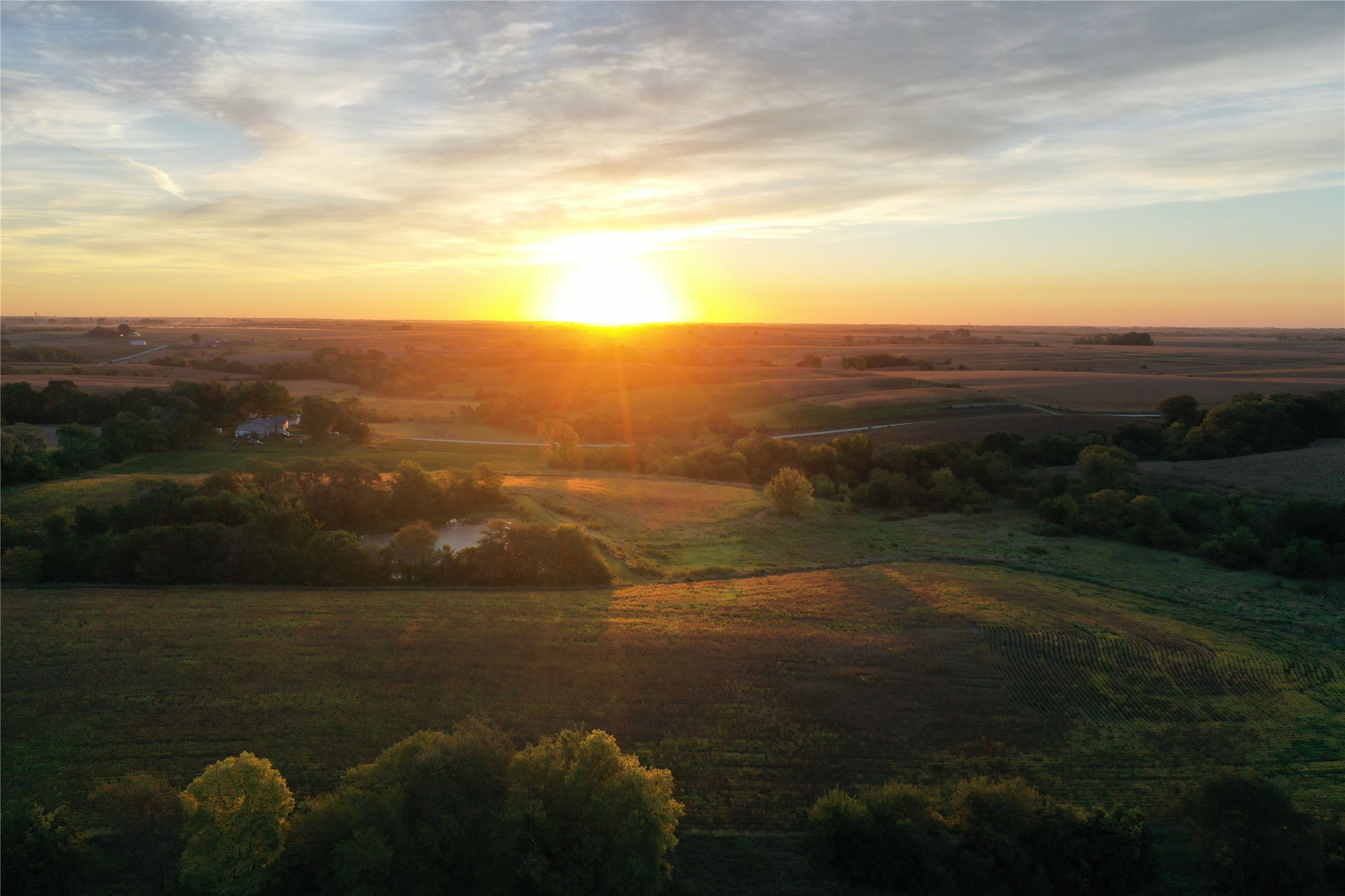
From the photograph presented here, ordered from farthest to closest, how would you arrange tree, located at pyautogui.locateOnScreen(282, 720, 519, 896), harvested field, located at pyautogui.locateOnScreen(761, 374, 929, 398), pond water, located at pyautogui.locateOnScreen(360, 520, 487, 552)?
1. harvested field, located at pyautogui.locateOnScreen(761, 374, 929, 398)
2. pond water, located at pyautogui.locateOnScreen(360, 520, 487, 552)
3. tree, located at pyautogui.locateOnScreen(282, 720, 519, 896)

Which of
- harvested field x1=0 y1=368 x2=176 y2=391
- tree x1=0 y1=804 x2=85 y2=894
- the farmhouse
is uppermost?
harvested field x1=0 y1=368 x2=176 y2=391

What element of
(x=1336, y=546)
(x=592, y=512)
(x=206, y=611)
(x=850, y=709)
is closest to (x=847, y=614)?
(x=850, y=709)

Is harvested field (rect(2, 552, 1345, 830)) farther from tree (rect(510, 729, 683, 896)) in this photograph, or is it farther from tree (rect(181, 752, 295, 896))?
tree (rect(181, 752, 295, 896))

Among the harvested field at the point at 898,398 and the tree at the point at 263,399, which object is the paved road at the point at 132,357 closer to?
the tree at the point at 263,399

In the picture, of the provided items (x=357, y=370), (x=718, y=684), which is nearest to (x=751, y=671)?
(x=718, y=684)

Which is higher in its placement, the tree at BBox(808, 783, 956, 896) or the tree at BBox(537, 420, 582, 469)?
the tree at BBox(537, 420, 582, 469)

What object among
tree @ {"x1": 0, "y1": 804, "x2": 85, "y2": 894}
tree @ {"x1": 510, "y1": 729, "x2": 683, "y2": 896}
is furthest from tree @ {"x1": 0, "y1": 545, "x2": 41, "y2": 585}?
tree @ {"x1": 510, "y1": 729, "x2": 683, "y2": 896}

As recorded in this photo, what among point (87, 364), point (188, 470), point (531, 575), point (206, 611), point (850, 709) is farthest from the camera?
point (87, 364)

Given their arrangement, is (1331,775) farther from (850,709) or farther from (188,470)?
(188,470)
